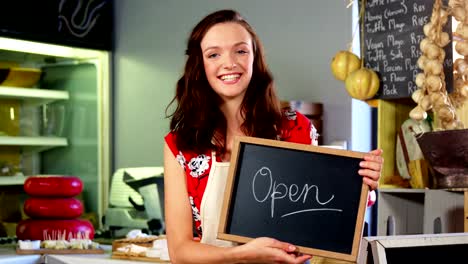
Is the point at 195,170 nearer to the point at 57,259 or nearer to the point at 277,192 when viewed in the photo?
the point at 277,192

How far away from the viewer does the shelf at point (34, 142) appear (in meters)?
4.83

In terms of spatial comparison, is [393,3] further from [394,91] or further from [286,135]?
[286,135]

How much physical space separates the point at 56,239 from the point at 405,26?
187 cm

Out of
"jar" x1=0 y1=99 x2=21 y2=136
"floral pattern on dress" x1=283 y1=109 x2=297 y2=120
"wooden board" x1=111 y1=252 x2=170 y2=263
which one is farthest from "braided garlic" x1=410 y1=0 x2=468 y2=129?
"jar" x1=0 y1=99 x2=21 y2=136

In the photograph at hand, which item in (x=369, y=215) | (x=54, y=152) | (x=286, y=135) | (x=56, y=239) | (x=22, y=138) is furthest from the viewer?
(x=54, y=152)

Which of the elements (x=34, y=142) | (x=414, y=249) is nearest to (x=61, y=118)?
(x=34, y=142)

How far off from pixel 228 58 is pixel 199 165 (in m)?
0.28

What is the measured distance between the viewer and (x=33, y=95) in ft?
16.3

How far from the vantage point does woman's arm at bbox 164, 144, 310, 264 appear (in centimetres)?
157

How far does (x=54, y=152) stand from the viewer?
528cm

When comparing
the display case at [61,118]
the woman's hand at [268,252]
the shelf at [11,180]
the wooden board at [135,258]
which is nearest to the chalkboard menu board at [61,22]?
the display case at [61,118]

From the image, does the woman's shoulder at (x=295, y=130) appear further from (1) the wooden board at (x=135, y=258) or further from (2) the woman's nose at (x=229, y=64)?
(1) the wooden board at (x=135, y=258)

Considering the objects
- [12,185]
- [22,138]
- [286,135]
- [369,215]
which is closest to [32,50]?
[22,138]

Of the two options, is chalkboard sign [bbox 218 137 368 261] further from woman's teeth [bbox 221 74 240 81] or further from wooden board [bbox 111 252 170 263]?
wooden board [bbox 111 252 170 263]
